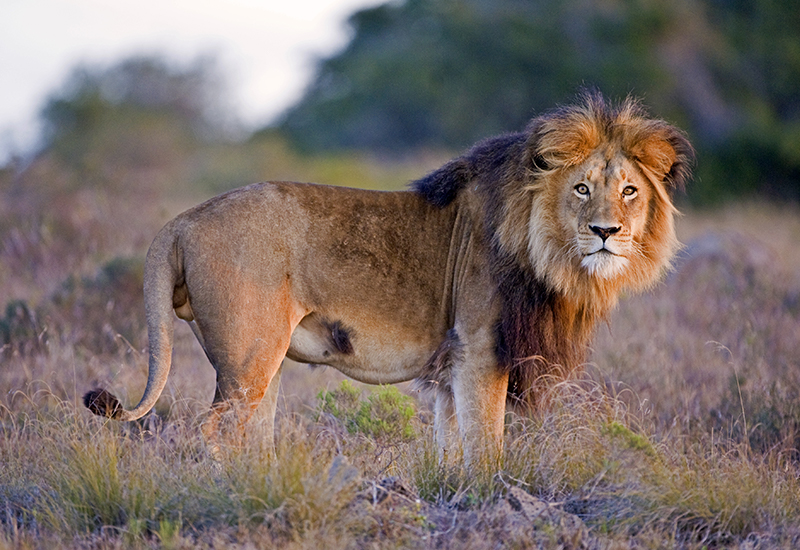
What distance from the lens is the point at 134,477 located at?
12.1ft

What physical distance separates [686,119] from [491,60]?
18.8 ft

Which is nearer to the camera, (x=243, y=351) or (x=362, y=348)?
(x=243, y=351)

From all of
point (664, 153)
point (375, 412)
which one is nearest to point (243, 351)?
point (375, 412)

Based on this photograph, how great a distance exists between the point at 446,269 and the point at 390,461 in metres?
1.05

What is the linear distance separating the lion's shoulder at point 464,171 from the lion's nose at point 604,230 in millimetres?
680

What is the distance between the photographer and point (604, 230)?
4203mm

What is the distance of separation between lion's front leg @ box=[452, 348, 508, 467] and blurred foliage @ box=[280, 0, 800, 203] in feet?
55.9

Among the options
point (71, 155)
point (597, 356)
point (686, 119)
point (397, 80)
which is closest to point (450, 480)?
point (597, 356)

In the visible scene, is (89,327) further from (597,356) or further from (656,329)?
(656,329)

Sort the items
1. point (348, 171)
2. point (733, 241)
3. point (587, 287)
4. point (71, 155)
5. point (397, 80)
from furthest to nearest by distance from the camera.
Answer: point (397, 80) < point (348, 171) < point (71, 155) < point (733, 241) < point (587, 287)

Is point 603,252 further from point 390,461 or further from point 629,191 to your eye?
point 390,461

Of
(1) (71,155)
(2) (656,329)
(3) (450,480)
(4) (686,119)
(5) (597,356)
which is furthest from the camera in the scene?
(4) (686,119)

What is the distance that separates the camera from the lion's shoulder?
15.3ft

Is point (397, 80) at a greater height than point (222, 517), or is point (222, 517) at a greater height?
point (397, 80)
